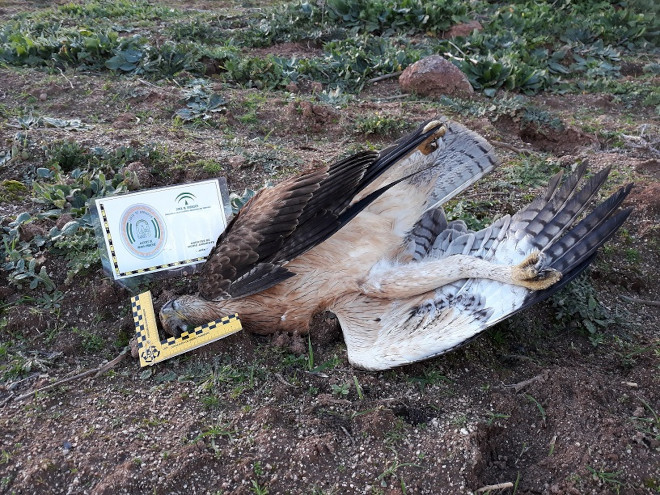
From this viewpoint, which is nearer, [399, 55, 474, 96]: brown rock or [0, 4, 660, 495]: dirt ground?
[0, 4, 660, 495]: dirt ground

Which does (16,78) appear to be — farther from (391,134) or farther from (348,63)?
(391,134)

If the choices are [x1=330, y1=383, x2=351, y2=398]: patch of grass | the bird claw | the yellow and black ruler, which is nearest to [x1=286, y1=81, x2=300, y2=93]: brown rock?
the yellow and black ruler

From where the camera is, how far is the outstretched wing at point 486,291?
127 inches

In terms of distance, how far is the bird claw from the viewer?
3197mm

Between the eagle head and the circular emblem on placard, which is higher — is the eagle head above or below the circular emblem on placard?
below

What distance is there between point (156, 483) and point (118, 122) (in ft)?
13.9

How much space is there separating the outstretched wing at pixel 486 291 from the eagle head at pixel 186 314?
856 millimetres

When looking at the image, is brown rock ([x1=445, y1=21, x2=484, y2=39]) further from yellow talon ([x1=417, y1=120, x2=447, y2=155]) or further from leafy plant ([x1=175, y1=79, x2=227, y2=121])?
yellow talon ([x1=417, y1=120, x2=447, y2=155])

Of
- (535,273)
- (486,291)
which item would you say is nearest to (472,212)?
(486,291)

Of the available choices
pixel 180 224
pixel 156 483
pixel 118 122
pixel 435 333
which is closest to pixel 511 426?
pixel 435 333

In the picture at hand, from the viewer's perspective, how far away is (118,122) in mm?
5895

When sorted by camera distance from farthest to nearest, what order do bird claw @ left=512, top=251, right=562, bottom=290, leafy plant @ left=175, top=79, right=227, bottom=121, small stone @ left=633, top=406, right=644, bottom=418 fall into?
1. leafy plant @ left=175, top=79, right=227, bottom=121
2. bird claw @ left=512, top=251, right=562, bottom=290
3. small stone @ left=633, top=406, right=644, bottom=418

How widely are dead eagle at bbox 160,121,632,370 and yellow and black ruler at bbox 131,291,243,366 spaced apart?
123mm

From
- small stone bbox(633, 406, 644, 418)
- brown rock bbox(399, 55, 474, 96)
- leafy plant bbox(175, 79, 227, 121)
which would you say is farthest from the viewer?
brown rock bbox(399, 55, 474, 96)
